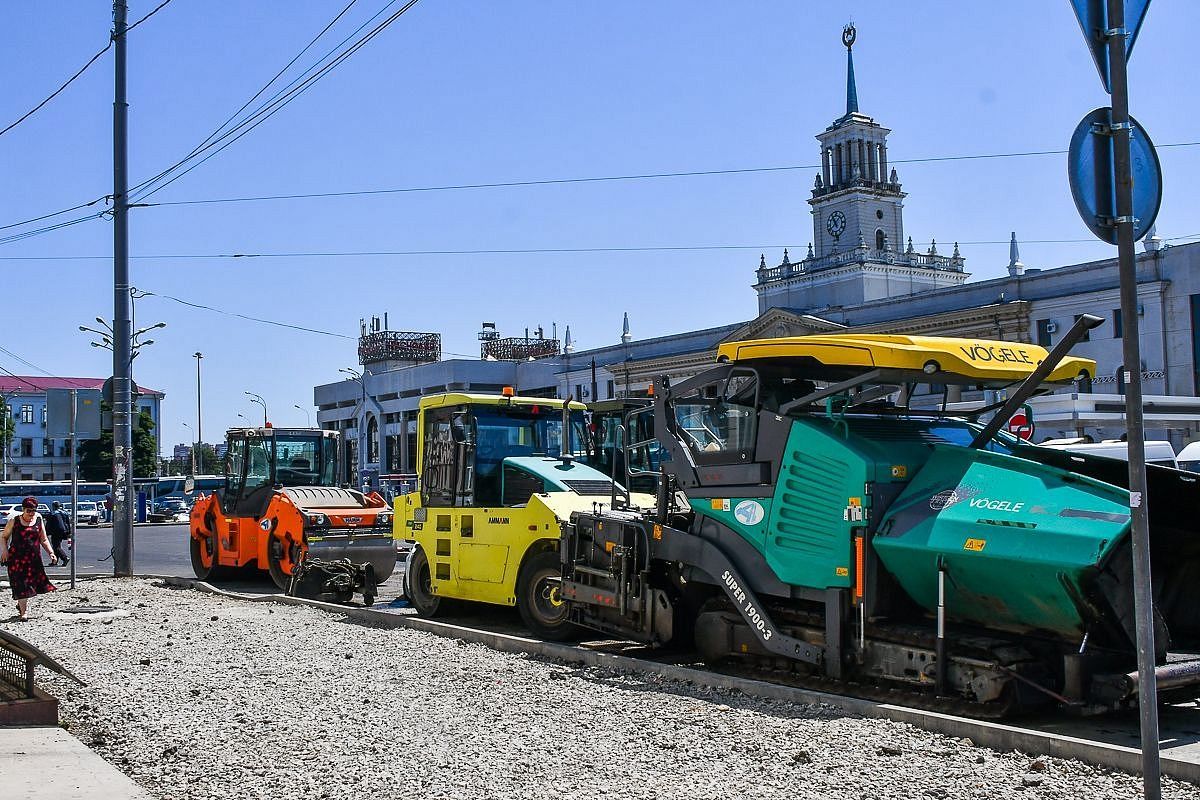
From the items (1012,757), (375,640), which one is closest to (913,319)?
(375,640)

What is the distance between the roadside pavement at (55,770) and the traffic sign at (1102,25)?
5799mm

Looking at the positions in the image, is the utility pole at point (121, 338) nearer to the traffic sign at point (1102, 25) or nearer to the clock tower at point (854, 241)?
the traffic sign at point (1102, 25)

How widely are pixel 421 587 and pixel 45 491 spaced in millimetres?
56475

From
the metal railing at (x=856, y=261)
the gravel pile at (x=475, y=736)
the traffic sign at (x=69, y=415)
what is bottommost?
the gravel pile at (x=475, y=736)

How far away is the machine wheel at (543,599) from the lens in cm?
1212

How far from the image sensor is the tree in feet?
315

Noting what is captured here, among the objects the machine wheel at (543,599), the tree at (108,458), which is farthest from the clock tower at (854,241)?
the machine wheel at (543,599)

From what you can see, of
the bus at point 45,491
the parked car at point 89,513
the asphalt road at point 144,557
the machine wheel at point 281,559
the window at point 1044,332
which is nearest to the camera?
the machine wheel at point 281,559

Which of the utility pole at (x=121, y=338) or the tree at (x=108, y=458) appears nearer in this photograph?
the utility pole at (x=121, y=338)

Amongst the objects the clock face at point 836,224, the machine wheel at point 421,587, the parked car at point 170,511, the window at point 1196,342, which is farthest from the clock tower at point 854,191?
the machine wheel at point 421,587

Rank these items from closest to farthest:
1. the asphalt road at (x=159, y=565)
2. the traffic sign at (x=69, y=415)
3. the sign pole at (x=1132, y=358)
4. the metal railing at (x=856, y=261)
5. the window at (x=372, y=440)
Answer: the sign pole at (x=1132, y=358), the traffic sign at (x=69, y=415), the asphalt road at (x=159, y=565), the metal railing at (x=856, y=261), the window at (x=372, y=440)

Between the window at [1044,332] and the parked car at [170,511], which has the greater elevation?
the window at [1044,332]

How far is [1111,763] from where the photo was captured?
6.62 m

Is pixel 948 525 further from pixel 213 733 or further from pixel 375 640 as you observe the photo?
pixel 375 640
